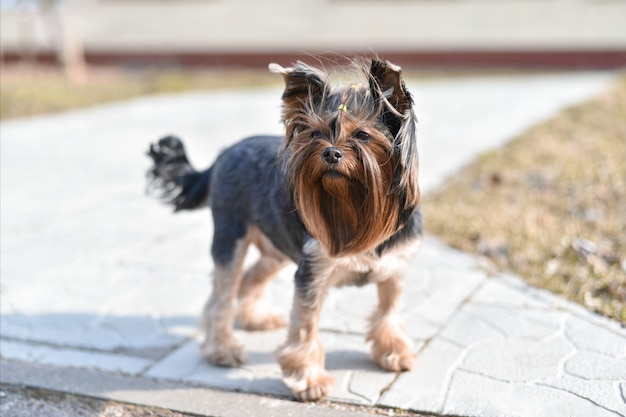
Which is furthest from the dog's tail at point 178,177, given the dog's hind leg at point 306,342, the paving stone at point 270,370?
the dog's hind leg at point 306,342

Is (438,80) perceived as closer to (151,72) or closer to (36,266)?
(151,72)

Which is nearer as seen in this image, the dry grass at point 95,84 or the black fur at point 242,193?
the black fur at point 242,193

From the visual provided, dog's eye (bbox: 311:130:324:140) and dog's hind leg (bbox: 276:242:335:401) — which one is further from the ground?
dog's eye (bbox: 311:130:324:140)

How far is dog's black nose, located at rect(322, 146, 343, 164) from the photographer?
3170 millimetres

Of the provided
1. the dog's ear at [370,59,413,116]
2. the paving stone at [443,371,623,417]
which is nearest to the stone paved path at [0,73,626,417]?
the paving stone at [443,371,623,417]

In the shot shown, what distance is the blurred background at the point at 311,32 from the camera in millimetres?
19031

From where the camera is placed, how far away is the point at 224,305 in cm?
423

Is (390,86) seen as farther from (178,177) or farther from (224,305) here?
(178,177)

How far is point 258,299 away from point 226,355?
1.87 feet

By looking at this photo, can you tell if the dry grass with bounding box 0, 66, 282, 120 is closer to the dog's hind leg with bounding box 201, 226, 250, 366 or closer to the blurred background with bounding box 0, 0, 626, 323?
the blurred background with bounding box 0, 0, 626, 323

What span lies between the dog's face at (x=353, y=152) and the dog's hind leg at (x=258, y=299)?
121 centimetres

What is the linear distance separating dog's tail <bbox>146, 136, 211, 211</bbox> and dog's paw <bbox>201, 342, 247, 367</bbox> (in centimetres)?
87

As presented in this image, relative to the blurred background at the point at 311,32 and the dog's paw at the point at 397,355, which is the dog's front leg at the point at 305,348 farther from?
the blurred background at the point at 311,32

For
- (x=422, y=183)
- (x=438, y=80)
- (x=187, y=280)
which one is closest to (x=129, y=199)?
(x=187, y=280)
